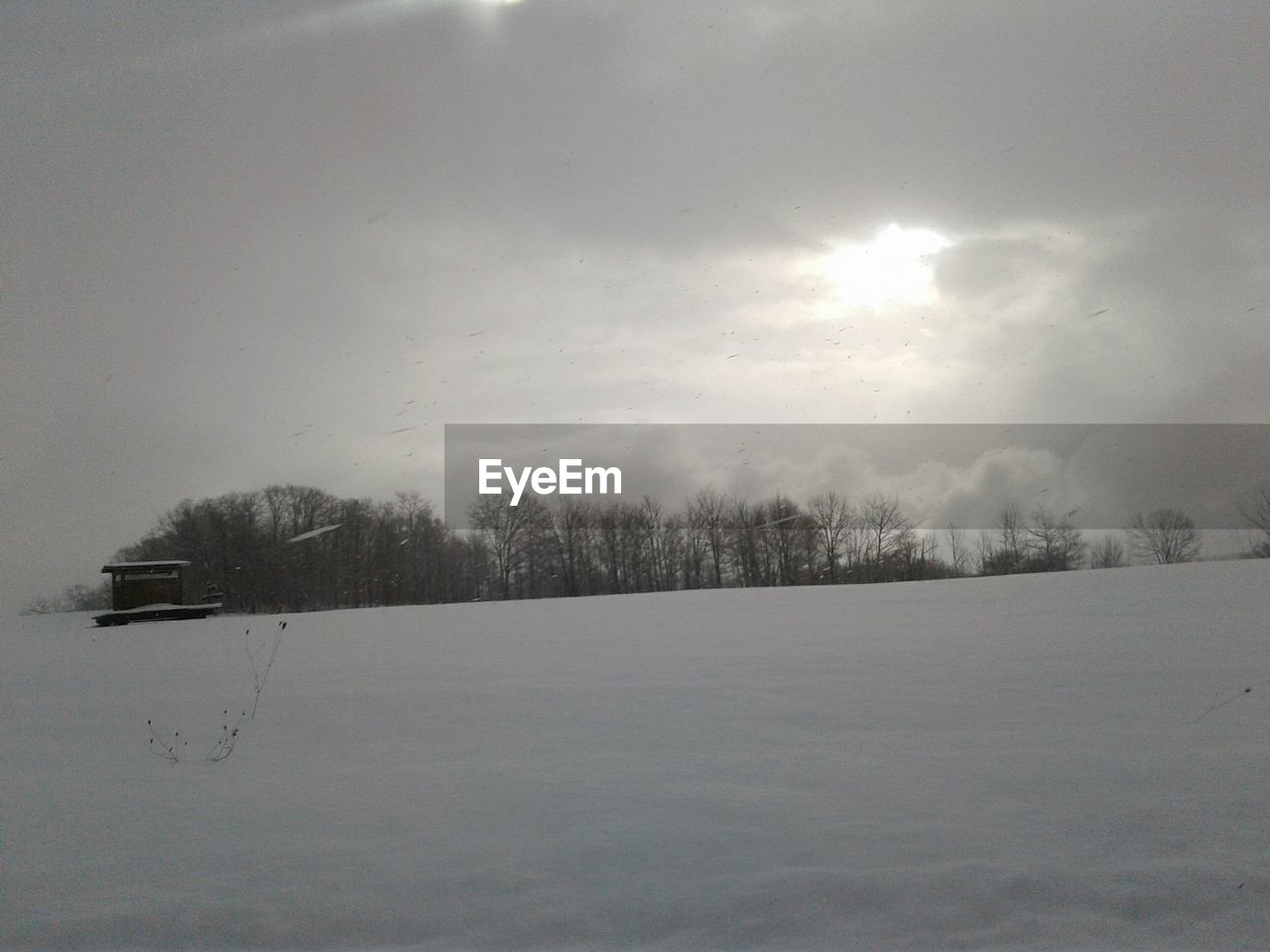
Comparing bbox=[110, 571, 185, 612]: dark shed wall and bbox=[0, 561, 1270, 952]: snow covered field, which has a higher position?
bbox=[110, 571, 185, 612]: dark shed wall

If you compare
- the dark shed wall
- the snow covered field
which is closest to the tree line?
the dark shed wall

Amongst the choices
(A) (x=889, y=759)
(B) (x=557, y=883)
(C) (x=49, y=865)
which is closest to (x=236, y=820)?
(C) (x=49, y=865)

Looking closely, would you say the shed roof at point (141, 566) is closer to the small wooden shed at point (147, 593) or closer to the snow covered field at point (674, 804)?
the small wooden shed at point (147, 593)

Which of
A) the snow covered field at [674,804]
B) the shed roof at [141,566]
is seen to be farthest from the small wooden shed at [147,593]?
the snow covered field at [674,804]

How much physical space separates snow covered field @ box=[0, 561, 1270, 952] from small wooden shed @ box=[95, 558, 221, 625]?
412 inches

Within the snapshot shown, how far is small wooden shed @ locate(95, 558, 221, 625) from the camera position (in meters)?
17.0

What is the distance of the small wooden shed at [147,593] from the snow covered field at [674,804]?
412 inches

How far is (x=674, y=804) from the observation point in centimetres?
414

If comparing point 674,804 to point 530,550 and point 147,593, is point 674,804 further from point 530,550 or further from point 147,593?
point 530,550

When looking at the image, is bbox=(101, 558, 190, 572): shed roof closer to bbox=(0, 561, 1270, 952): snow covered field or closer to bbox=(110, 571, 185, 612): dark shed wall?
bbox=(110, 571, 185, 612): dark shed wall

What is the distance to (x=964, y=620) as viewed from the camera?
990cm

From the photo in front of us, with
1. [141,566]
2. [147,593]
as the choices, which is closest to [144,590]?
[147,593]

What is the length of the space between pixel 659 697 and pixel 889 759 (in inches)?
85.7

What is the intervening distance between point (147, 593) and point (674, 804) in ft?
58.3
